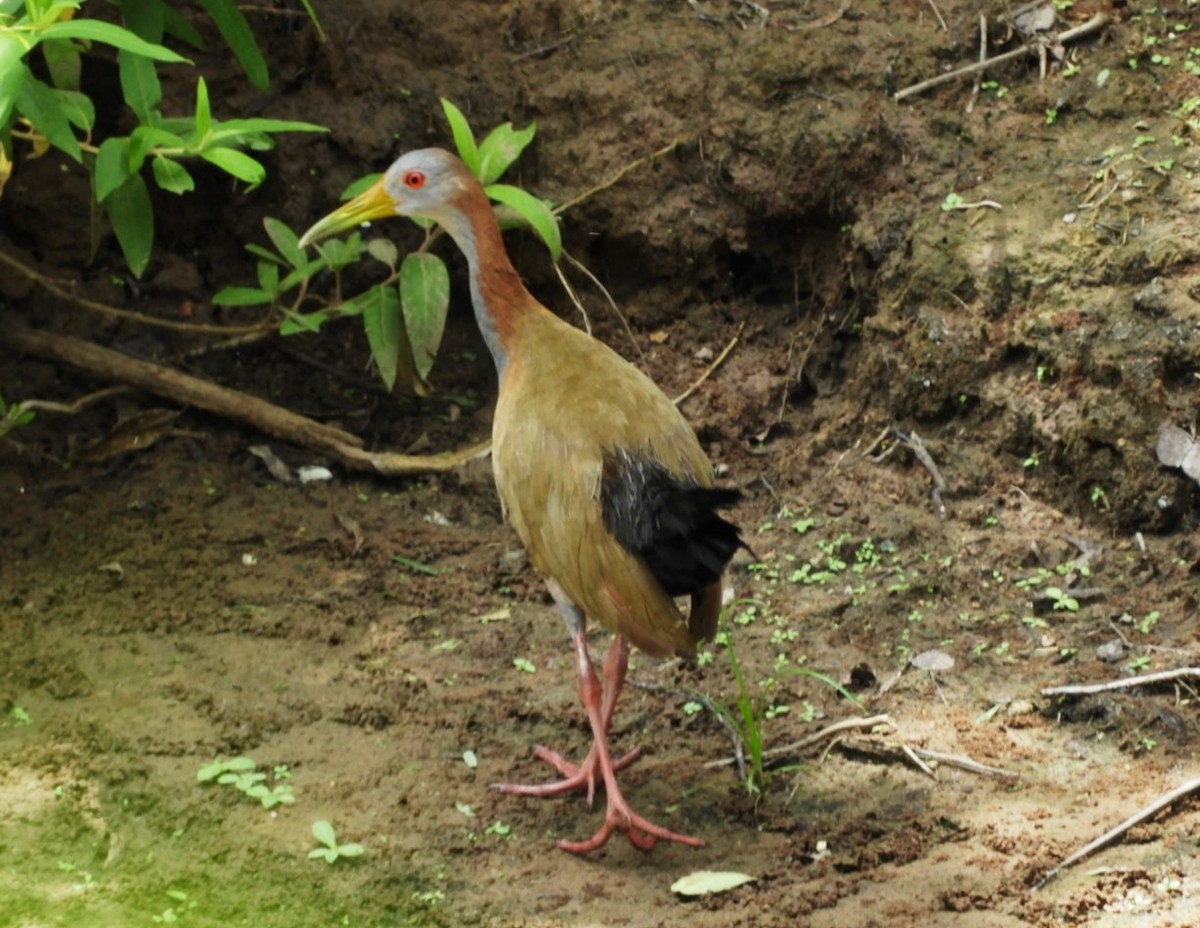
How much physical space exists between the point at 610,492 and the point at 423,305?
5.83 ft

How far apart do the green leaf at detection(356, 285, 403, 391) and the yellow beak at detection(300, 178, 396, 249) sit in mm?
432

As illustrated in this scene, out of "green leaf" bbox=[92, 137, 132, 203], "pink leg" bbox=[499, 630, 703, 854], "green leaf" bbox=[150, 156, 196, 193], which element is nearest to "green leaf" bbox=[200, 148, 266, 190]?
"green leaf" bbox=[150, 156, 196, 193]

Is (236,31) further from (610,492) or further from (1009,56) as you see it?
(1009,56)

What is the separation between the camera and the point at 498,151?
554 centimetres

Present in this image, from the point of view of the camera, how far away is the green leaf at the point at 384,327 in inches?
217

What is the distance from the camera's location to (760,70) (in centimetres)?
617

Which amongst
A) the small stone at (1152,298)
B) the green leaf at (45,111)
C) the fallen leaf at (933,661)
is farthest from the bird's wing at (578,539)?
the small stone at (1152,298)

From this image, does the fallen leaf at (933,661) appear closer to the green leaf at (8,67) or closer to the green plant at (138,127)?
the green plant at (138,127)

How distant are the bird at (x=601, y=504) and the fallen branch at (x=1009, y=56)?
2.20 metres

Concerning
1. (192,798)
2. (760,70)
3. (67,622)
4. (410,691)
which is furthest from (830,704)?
(760,70)

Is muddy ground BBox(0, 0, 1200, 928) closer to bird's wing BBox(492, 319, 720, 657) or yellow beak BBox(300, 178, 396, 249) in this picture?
bird's wing BBox(492, 319, 720, 657)

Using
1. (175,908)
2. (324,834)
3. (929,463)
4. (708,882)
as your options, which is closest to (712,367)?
(929,463)

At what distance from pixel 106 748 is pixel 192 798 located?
1.17 ft

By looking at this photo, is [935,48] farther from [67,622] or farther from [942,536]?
[67,622]
